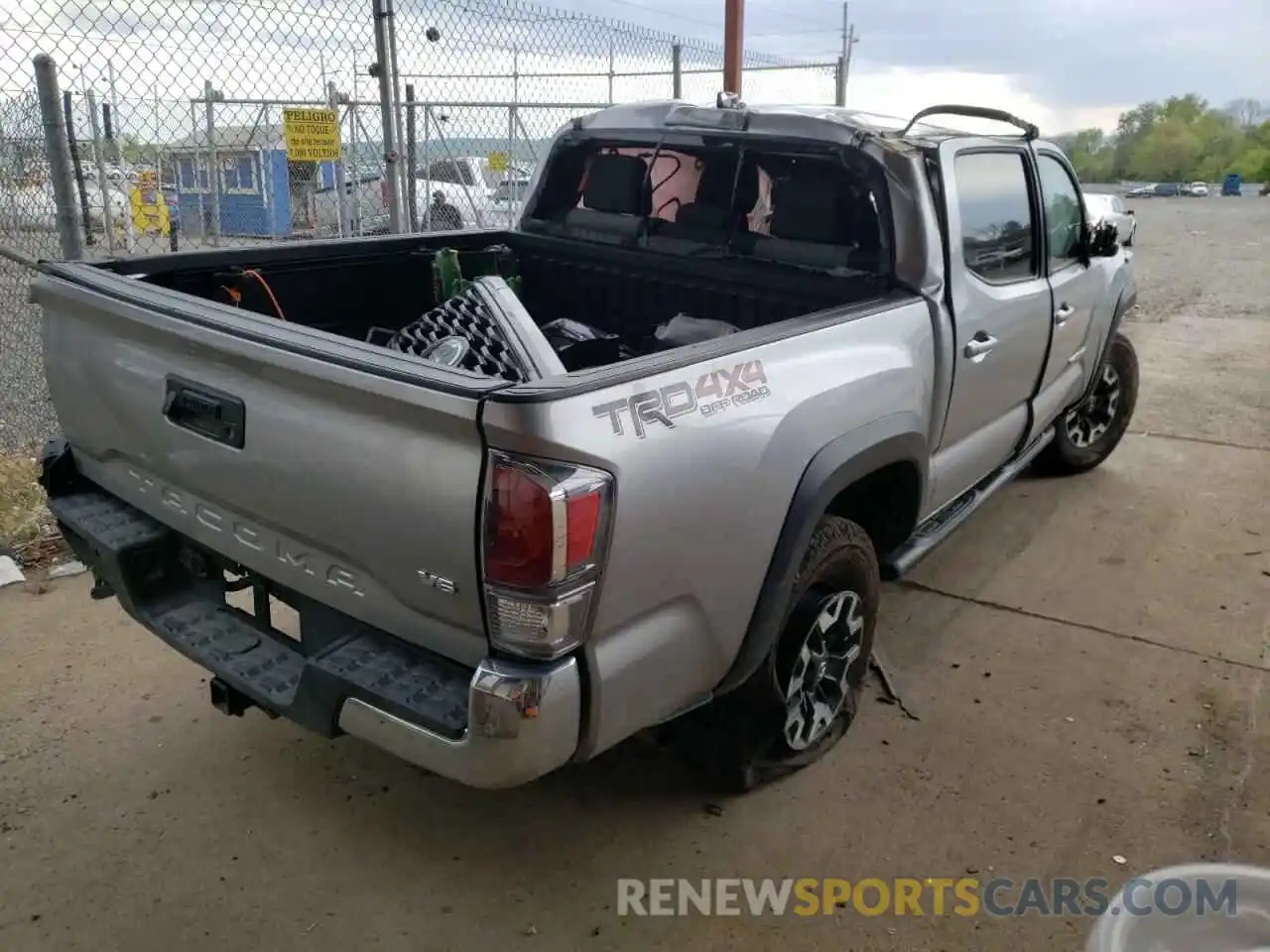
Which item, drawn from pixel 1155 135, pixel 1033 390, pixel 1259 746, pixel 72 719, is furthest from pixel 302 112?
pixel 1155 135

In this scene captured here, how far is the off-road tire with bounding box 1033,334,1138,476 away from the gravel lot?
1.46 m

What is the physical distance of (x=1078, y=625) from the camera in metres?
4.23

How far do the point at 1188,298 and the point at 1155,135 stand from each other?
247 ft

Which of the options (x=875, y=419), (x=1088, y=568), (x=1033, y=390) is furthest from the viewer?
(x=1088, y=568)

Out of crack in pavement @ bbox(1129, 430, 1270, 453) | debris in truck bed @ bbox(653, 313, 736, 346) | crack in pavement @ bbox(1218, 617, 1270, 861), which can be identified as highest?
debris in truck bed @ bbox(653, 313, 736, 346)

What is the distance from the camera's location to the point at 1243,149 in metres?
76.2

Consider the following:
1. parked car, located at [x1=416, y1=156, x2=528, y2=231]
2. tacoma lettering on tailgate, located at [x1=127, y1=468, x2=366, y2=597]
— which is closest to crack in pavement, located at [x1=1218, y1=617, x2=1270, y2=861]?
tacoma lettering on tailgate, located at [x1=127, y1=468, x2=366, y2=597]

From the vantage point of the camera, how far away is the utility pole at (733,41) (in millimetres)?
8812

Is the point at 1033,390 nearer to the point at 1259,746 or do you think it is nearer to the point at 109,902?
the point at 1259,746

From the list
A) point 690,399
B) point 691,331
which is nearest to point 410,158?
point 691,331

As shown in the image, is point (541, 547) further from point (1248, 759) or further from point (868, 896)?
point (1248, 759)

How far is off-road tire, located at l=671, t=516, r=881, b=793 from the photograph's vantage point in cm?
287

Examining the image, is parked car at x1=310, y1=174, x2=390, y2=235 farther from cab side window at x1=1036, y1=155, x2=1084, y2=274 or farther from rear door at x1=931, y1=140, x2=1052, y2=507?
rear door at x1=931, y1=140, x2=1052, y2=507

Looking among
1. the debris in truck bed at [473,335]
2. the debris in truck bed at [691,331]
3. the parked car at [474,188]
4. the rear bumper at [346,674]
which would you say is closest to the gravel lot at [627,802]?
the rear bumper at [346,674]
